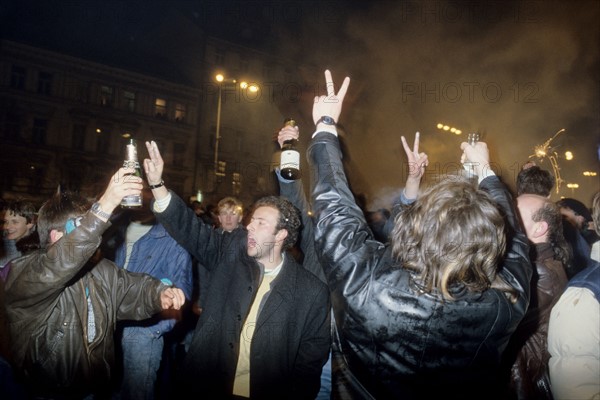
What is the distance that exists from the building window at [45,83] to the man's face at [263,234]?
102 feet

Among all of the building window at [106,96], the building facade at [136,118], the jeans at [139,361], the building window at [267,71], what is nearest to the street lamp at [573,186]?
the building facade at [136,118]

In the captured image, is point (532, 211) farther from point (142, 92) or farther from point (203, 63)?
point (203, 63)

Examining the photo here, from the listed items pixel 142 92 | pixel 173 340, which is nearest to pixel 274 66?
pixel 142 92

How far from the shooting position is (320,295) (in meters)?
2.93

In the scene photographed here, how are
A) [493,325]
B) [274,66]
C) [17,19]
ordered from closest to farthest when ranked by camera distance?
[493,325] < [17,19] < [274,66]

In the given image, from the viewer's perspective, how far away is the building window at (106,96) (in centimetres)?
2908

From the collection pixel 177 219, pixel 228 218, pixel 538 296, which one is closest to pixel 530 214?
pixel 538 296

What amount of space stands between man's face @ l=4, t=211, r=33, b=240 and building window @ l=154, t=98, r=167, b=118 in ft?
95.7

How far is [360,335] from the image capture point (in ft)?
5.62

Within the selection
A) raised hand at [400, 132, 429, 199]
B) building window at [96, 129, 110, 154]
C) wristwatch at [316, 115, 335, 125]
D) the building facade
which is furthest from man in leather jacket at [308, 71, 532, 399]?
building window at [96, 129, 110, 154]

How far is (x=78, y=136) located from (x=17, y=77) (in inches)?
209

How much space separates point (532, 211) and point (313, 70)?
3202 centimetres

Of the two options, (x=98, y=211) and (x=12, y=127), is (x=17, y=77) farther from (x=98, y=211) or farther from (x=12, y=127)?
(x=98, y=211)

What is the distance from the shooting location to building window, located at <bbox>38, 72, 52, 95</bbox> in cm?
2725
